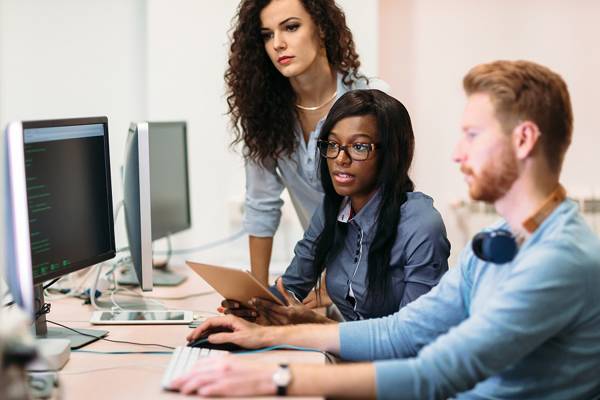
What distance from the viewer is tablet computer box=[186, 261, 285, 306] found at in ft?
5.70

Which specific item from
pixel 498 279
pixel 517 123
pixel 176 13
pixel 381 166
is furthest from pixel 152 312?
pixel 176 13

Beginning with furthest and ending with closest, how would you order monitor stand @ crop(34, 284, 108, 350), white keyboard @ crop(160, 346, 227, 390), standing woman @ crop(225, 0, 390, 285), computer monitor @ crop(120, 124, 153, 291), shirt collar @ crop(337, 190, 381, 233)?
1. standing woman @ crop(225, 0, 390, 285)
2. shirt collar @ crop(337, 190, 381, 233)
3. computer monitor @ crop(120, 124, 153, 291)
4. monitor stand @ crop(34, 284, 108, 350)
5. white keyboard @ crop(160, 346, 227, 390)

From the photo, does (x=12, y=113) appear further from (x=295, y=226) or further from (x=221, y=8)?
(x=295, y=226)

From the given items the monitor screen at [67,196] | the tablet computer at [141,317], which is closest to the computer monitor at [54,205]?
the monitor screen at [67,196]

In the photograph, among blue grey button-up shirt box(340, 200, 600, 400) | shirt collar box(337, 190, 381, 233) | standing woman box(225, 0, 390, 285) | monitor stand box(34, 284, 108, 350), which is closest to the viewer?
blue grey button-up shirt box(340, 200, 600, 400)

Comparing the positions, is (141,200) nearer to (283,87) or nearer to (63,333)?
(63,333)

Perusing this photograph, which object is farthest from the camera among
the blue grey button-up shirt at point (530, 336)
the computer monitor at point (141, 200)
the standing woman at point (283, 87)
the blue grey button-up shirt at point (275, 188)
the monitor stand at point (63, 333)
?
the blue grey button-up shirt at point (275, 188)

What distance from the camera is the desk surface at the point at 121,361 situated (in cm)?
143

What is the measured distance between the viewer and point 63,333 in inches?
72.3

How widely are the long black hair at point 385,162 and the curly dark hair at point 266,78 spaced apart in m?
0.46

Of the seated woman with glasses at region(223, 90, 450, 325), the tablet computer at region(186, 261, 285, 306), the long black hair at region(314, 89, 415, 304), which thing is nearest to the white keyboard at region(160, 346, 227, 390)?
the tablet computer at region(186, 261, 285, 306)

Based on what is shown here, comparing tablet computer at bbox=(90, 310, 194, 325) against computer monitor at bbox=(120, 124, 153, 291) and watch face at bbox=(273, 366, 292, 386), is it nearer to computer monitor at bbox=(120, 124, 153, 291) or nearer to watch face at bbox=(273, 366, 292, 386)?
computer monitor at bbox=(120, 124, 153, 291)

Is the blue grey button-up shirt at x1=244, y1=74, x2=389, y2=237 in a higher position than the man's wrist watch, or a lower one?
higher

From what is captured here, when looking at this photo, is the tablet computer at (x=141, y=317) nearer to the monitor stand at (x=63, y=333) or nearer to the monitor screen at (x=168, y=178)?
the monitor stand at (x=63, y=333)
